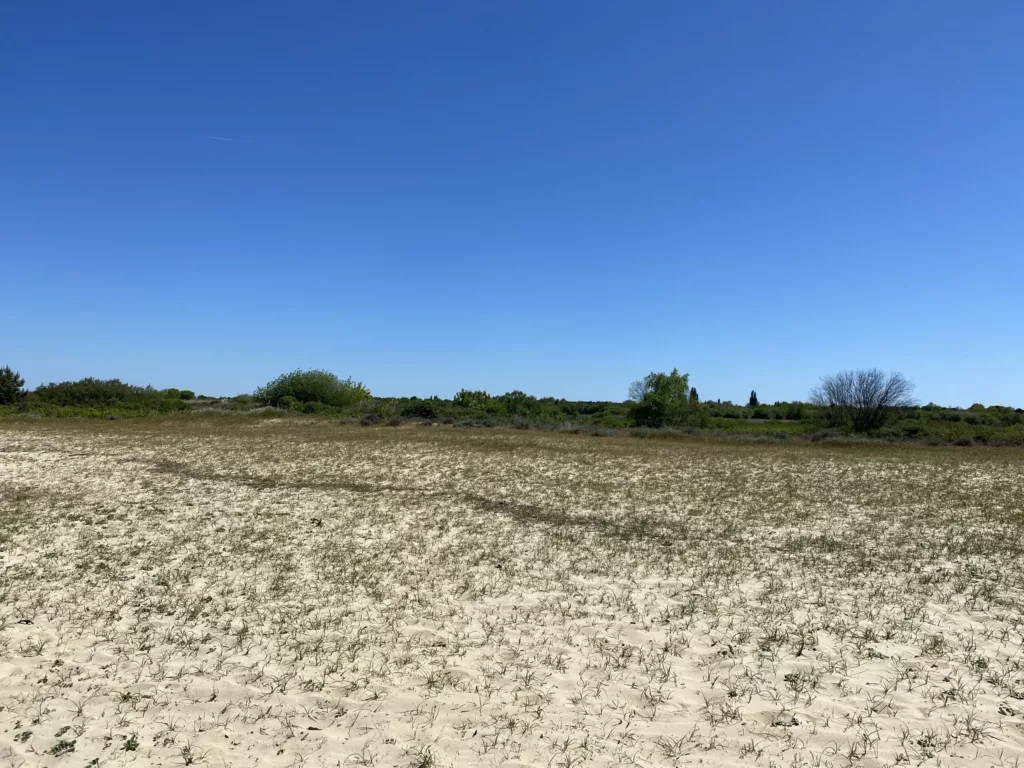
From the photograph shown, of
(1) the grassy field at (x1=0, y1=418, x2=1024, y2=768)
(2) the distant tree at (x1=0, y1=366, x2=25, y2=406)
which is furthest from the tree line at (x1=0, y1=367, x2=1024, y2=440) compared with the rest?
(1) the grassy field at (x1=0, y1=418, x2=1024, y2=768)

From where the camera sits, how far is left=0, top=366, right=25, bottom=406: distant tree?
160ft

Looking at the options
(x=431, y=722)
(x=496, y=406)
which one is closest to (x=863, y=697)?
(x=431, y=722)

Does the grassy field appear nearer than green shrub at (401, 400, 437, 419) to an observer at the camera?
Yes

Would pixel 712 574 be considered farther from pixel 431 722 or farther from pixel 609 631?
pixel 431 722

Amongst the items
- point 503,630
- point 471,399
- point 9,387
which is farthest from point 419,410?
point 503,630

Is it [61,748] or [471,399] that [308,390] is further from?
[61,748]

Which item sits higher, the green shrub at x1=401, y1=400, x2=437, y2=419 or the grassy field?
the green shrub at x1=401, y1=400, x2=437, y2=419

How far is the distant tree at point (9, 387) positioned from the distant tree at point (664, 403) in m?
51.4

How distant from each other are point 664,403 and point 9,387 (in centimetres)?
5393

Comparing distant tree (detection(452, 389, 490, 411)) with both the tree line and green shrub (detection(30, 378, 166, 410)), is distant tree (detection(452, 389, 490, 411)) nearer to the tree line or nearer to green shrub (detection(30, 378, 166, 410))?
the tree line

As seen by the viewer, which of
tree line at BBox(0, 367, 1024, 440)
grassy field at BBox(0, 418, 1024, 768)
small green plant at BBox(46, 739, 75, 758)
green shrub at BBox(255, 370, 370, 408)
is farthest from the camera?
green shrub at BBox(255, 370, 370, 408)

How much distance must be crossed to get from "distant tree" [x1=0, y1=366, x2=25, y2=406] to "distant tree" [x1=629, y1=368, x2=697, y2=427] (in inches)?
2024

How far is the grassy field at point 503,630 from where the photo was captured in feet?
14.8

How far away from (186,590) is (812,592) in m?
7.87
